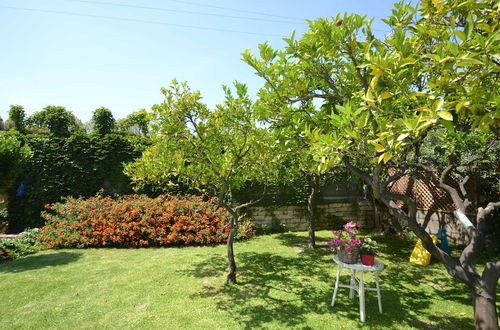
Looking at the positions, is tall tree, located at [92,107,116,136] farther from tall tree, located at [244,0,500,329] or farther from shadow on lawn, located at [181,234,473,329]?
tall tree, located at [244,0,500,329]

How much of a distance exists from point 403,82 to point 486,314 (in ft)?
10.8

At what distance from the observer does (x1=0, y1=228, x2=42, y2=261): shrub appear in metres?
7.82

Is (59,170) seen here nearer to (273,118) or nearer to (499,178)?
(273,118)

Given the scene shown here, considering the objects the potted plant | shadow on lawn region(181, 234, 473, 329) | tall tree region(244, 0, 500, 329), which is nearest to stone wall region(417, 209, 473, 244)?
shadow on lawn region(181, 234, 473, 329)

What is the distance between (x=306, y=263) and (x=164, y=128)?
510 cm

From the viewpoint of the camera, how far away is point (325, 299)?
16.8 ft

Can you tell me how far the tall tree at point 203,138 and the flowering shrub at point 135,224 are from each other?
395 centimetres

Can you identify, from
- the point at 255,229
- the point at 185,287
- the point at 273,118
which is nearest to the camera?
the point at 273,118

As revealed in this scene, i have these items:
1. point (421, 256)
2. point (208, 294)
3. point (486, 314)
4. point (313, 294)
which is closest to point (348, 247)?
point (313, 294)

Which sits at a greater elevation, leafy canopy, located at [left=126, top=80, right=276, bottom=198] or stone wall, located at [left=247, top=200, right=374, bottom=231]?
leafy canopy, located at [left=126, top=80, right=276, bottom=198]

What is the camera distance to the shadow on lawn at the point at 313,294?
172 inches

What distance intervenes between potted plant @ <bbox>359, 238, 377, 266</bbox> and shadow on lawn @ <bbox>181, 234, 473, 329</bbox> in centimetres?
88

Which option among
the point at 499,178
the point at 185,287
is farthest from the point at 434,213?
the point at 185,287

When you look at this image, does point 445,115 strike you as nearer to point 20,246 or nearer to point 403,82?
point 403,82
